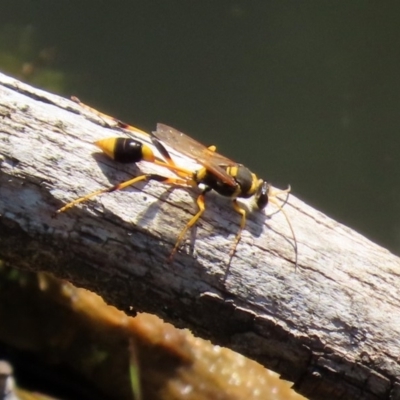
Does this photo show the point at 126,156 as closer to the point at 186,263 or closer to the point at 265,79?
the point at 186,263

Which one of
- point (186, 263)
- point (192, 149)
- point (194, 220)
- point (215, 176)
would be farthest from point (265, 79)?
point (186, 263)

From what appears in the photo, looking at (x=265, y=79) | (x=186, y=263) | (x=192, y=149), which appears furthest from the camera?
(x=265, y=79)

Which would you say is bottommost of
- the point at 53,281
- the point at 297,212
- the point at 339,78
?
the point at 297,212

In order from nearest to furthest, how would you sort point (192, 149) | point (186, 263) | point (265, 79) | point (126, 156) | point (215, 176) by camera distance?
point (186, 263), point (126, 156), point (215, 176), point (192, 149), point (265, 79)

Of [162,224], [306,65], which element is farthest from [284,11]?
[162,224]

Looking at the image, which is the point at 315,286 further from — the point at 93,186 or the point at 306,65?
the point at 306,65

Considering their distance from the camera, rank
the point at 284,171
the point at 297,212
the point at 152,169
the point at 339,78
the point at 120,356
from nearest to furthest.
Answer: the point at 152,169 → the point at 297,212 → the point at 120,356 → the point at 284,171 → the point at 339,78

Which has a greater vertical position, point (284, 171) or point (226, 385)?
point (284, 171)
